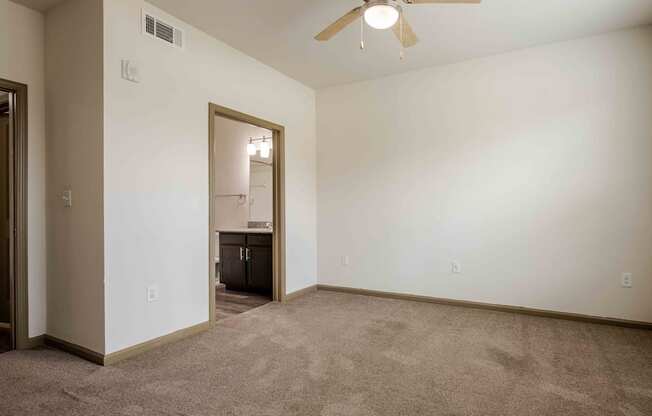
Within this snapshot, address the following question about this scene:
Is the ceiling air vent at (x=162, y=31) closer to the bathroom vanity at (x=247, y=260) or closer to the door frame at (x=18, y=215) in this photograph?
the door frame at (x=18, y=215)

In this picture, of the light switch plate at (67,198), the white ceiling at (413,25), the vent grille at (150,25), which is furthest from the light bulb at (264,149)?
the light switch plate at (67,198)

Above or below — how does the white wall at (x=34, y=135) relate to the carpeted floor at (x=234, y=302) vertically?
above

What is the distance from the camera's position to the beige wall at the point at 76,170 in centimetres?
260

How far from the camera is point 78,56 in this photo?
2719 millimetres

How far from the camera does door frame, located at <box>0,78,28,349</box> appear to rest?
2.81m

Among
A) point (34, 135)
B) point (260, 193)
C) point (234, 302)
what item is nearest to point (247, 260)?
point (234, 302)

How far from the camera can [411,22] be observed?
3.12m

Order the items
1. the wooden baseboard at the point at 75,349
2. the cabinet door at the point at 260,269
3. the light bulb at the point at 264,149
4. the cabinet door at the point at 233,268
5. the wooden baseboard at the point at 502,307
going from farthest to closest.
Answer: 1. the light bulb at the point at 264,149
2. the cabinet door at the point at 233,268
3. the cabinet door at the point at 260,269
4. the wooden baseboard at the point at 502,307
5. the wooden baseboard at the point at 75,349

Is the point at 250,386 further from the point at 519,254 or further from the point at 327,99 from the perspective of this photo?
the point at 327,99

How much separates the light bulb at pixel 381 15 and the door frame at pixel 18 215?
2645 mm

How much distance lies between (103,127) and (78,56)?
2.09 ft

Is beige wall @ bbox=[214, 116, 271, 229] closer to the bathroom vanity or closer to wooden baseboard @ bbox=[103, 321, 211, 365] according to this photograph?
the bathroom vanity

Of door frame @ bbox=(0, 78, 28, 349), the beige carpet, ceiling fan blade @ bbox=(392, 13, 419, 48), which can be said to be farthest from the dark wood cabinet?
ceiling fan blade @ bbox=(392, 13, 419, 48)

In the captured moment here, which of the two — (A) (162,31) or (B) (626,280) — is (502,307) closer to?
(B) (626,280)
